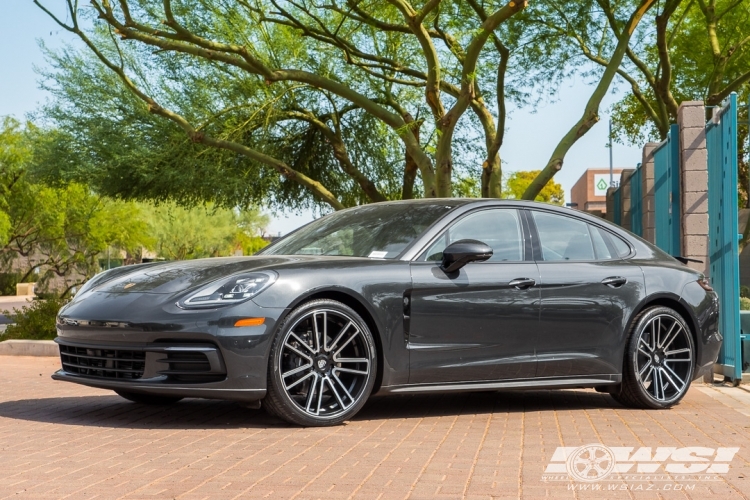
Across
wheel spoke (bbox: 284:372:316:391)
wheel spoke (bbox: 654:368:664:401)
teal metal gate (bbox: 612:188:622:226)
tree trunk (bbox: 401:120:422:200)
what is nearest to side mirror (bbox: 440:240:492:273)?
wheel spoke (bbox: 284:372:316:391)

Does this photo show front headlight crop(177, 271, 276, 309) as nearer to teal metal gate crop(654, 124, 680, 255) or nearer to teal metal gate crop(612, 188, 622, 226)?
teal metal gate crop(654, 124, 680, 255)

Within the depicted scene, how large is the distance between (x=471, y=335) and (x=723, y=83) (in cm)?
2167

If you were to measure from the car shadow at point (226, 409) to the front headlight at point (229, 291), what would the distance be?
2.65 ft

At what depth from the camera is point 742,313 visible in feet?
37.3

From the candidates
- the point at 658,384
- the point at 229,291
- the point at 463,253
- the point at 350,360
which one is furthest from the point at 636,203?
the point at 229,291

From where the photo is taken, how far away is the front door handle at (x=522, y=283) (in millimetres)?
7770

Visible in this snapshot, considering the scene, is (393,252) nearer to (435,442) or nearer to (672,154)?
(435,442)

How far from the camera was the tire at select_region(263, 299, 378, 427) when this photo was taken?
6.74 metres

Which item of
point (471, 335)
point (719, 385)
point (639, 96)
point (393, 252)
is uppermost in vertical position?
point (639, 96)

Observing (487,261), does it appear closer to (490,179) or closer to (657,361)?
(657,361)

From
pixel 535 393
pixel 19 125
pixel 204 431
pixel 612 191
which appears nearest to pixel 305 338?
pixel 204 431

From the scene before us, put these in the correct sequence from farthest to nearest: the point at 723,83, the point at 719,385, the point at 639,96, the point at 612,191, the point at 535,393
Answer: the point at 723,83 → the point at 639,96 → the point at 612,191 → the point at 719,385 → the point at 535,393

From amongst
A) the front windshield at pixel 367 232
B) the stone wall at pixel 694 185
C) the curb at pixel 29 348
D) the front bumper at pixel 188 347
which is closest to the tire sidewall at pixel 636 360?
the front windshield at pixel 367 232

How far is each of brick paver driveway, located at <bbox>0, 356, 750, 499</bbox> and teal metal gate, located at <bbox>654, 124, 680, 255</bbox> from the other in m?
3.36
